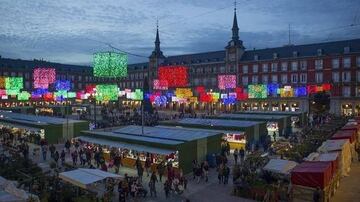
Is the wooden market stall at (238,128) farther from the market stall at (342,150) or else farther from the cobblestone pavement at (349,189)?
the cobblestone pavement at (349,189)

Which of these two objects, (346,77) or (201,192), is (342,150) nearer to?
(201,192)

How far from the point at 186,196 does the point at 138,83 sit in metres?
93.5

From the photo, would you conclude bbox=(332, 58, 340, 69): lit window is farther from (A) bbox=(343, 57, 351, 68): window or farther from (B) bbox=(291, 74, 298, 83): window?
A: (B) bbox=(291, 74, 298, 83): window

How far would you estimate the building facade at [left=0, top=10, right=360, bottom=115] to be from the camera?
71.8 metres

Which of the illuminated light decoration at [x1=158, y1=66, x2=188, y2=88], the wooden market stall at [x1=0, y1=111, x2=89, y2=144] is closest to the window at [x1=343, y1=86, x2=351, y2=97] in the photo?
the illuminated light decoration at [x1=158, y1=66, x2=188, y2=88]

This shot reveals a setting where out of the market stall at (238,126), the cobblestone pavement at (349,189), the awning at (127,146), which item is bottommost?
the cobblestone pavement at (349,189)

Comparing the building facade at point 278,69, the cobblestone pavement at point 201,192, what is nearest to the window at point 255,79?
the building facade at point 278,69

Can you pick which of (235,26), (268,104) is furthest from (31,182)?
(235,26)

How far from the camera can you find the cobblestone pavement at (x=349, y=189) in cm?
2077

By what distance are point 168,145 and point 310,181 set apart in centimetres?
1127

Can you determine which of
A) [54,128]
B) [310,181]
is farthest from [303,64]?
[310,181]

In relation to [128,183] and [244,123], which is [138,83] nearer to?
[244,123]

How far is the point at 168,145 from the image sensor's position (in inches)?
1073

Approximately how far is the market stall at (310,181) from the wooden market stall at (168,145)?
31.0 ft
